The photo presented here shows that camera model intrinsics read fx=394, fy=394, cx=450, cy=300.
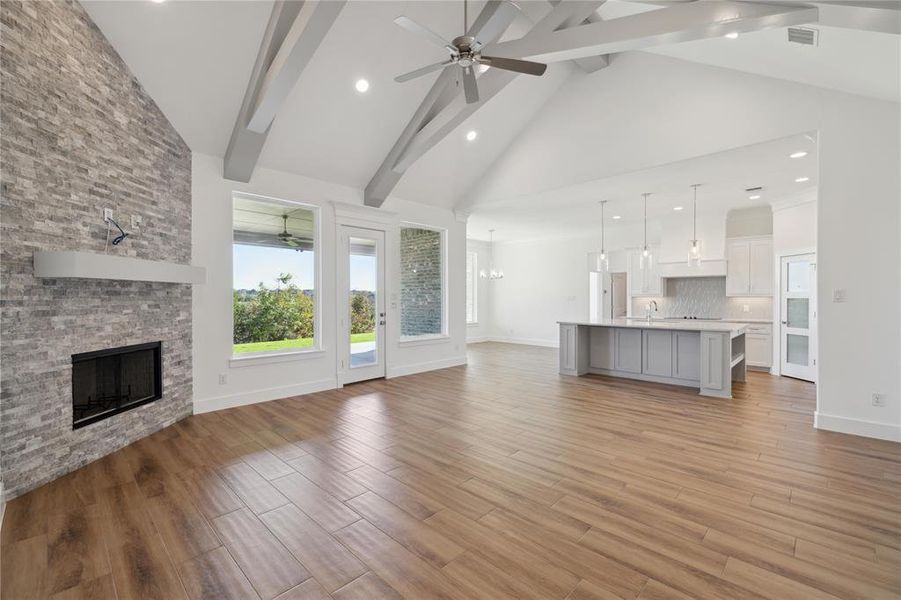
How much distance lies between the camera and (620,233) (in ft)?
31.1

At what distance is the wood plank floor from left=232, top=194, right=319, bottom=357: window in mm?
1286

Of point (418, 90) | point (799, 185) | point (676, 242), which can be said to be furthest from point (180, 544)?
point (676, 242)

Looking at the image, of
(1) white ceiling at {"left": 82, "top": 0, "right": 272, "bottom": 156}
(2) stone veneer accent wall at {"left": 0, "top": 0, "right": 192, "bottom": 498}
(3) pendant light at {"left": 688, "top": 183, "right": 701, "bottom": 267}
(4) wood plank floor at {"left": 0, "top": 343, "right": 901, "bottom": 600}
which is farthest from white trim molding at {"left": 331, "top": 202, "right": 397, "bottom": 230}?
(3) pendant light at {"left": 688, "top": 183, "right": 701, "bottom": 267}

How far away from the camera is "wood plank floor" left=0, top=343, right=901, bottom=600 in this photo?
1856mm

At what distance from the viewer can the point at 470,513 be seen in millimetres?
2426

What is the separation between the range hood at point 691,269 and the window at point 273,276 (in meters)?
6.77

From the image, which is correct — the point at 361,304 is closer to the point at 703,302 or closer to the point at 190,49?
the point at 190,49

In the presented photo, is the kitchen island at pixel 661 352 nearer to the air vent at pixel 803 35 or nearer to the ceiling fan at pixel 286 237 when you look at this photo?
the air vent at pixel 803 35

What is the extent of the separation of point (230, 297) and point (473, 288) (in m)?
7.75

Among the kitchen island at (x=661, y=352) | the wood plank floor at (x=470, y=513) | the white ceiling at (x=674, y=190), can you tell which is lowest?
the wood plank floor at (x=470, y=513)

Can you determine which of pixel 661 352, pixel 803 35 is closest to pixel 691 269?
pixel 661 352

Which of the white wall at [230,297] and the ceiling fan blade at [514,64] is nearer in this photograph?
the ceiling fan blade at [514,64]

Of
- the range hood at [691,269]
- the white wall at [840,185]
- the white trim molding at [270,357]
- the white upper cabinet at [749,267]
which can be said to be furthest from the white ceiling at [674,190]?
the white trim molding at [270,357]

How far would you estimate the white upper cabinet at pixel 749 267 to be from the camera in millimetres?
7081
